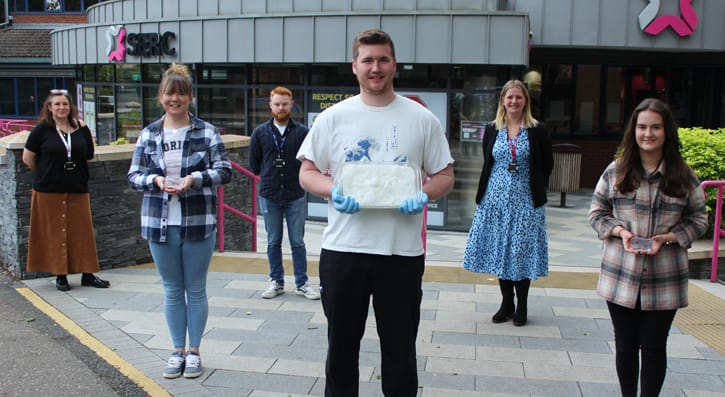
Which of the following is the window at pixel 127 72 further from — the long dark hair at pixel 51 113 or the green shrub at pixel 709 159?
the green shrub at pixel 709 159

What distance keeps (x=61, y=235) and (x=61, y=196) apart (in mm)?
376

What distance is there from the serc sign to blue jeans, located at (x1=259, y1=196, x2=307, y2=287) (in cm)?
916

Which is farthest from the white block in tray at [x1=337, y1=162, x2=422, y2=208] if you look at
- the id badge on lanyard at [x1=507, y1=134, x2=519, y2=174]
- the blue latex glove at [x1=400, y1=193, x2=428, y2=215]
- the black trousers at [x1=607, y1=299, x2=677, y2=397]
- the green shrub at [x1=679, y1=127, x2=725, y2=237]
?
the green shrub at [x1=679, y1=127, x2=725, y2=237]

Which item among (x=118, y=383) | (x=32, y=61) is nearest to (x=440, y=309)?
(x=118, y=383)

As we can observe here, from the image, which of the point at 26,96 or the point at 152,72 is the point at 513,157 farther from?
the point at 26,96

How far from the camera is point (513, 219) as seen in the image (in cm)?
587

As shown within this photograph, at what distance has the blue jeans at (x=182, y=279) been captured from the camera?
4.57m

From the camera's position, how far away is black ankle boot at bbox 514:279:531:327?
19.3 feet

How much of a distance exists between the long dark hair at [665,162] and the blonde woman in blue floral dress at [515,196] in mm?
1782

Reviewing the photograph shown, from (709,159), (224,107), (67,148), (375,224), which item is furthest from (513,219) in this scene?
(224,107)

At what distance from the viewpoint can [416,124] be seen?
3.52 meters

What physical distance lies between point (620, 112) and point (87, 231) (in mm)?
13499

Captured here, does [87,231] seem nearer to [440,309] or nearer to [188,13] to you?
[440,309]

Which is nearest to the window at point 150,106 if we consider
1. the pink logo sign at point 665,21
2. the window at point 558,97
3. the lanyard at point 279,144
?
the window at point 558,97
